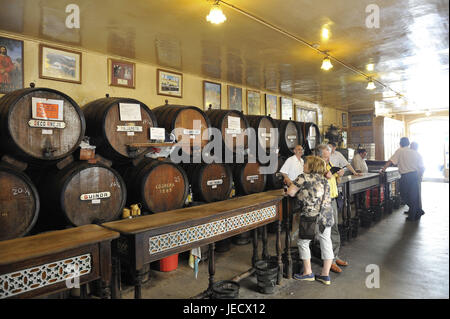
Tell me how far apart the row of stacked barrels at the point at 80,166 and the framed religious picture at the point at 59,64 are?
0.75m

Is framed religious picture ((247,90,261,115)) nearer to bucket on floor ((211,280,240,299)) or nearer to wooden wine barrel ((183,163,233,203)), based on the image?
wooden wine barrel ((183,163,233,203))

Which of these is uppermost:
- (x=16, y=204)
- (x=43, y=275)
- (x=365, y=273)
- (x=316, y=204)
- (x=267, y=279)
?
(x=16, y=204)

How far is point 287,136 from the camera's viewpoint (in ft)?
18.2

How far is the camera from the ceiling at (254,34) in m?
2.98

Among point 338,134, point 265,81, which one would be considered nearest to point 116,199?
point 265,81

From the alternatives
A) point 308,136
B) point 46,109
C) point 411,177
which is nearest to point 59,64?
point 46,109

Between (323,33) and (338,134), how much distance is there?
6.72 m

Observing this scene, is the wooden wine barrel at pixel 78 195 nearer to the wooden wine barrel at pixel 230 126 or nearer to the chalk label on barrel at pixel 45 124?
the chalk label on barrel at pixel 45 124

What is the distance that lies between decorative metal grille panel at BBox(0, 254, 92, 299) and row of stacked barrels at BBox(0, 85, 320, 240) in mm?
944

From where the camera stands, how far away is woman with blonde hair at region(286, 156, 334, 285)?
10.9ft

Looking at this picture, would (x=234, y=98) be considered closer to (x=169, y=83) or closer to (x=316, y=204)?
(x=169, y=83)

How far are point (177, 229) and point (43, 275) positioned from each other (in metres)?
0.94

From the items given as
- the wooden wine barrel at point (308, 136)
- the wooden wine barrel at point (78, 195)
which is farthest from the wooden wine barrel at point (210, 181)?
the wooden wine barrel at point (308, 136)
